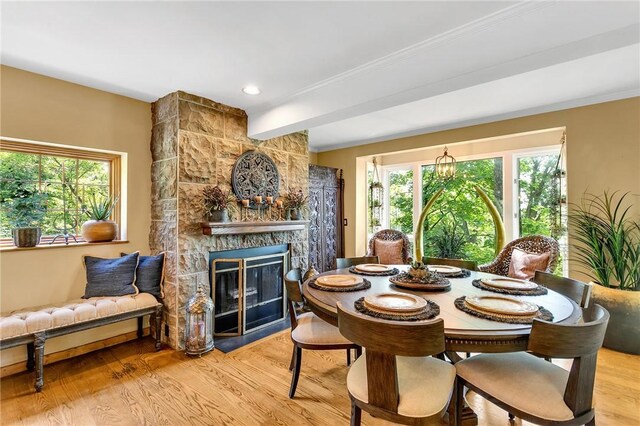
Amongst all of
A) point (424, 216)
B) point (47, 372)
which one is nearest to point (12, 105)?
A: point (47, 372)

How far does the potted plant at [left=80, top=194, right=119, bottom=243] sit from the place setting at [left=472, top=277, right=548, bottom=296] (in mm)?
3263

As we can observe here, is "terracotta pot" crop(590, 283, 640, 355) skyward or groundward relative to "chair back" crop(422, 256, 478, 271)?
groundward

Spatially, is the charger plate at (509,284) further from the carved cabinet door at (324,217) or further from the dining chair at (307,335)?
the carved cabinet door at (324,217)

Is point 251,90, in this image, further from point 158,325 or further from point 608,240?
point 608,240

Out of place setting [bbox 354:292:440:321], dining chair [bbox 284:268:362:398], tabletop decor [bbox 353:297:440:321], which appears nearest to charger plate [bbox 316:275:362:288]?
dining chair [bbox 284:268:362:398]

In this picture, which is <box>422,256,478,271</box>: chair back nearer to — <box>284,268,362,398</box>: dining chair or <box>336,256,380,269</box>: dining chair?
<box>336,256,380,269</box>: dining chair

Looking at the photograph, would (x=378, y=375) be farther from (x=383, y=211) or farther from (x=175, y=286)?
(x=383, y=211)

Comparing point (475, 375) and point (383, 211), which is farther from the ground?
point (383, 211)

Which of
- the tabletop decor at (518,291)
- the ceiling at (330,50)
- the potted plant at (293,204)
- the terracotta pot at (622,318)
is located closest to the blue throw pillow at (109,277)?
the ceiling at (330,50)

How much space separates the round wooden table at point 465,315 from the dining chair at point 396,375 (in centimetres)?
15

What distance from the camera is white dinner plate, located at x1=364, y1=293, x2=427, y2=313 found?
1532 millimetres

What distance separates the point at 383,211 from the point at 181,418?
13.9 feet

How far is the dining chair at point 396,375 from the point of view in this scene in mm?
1252

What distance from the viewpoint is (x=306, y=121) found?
2883 millimetres
